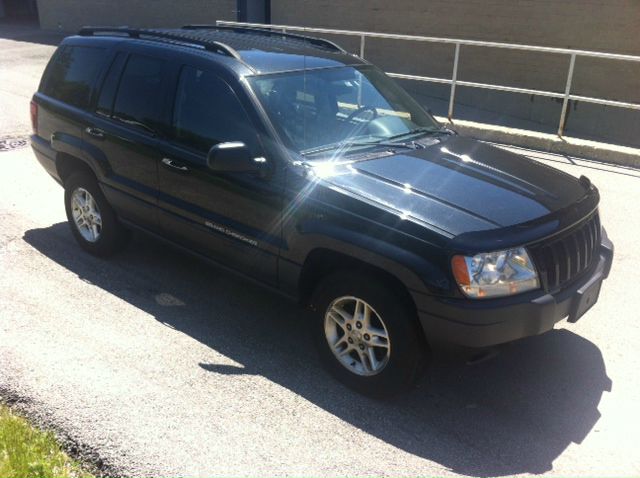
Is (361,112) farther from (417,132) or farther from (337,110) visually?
(417,132)

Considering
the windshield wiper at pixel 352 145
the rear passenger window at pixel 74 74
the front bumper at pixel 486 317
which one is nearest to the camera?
the front bumper at pixel 486 317

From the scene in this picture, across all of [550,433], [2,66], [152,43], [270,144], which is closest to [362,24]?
[2,66]

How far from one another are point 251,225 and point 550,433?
2.16 meters

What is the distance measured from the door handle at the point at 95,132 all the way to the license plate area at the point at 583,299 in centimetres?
376

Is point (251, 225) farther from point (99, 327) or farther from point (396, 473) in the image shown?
point (396, 473)

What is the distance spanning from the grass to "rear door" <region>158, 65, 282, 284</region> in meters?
1.60

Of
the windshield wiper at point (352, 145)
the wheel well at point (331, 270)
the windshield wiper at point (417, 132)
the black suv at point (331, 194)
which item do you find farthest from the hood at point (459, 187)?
the wheel well at point (331, 270)

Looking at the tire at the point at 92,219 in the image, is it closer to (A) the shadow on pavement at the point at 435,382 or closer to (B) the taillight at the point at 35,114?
(A) the shadow on pavement at the point at 435,382

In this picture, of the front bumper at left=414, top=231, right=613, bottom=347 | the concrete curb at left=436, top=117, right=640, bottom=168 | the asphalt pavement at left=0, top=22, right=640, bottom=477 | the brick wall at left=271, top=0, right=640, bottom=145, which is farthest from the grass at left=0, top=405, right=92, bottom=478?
the brick wall at left=271, top=0, right=640, bottom=145

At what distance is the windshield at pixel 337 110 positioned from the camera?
417 cm

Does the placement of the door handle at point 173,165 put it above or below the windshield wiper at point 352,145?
below

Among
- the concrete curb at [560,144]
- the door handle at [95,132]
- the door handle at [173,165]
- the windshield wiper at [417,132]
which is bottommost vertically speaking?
the concrete curb at [560,144]

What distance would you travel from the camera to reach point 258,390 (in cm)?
381

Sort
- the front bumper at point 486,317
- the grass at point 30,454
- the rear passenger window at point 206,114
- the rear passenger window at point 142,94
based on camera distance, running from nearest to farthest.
Answer: the grass at point 30,454, the front bumper at point 486,317, the rear passenger window at point 206,114, the rear passenger window at point 142,94
